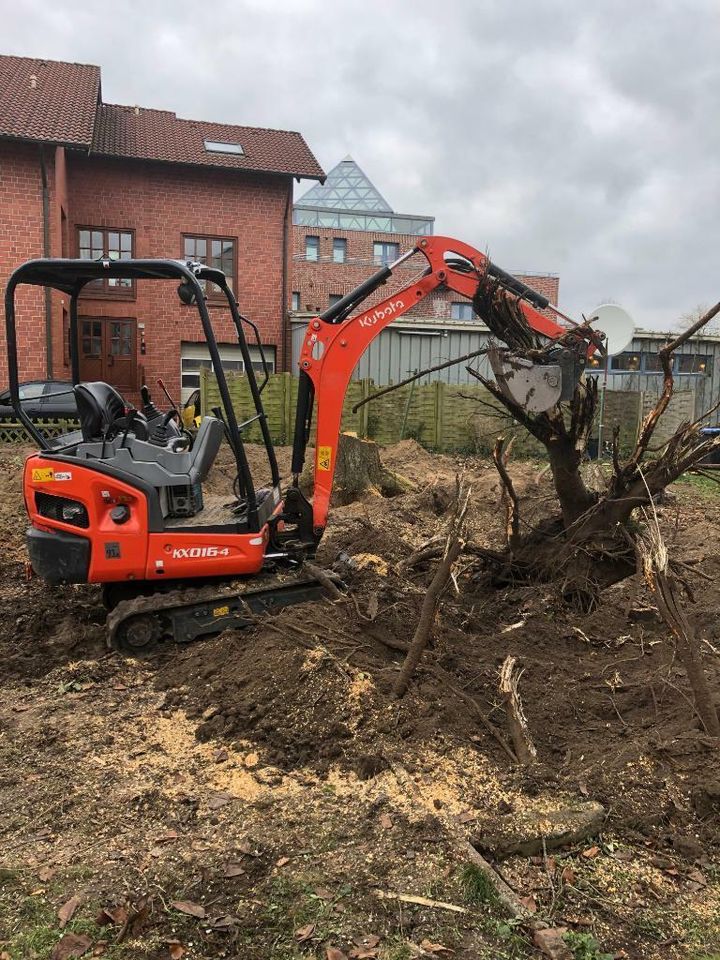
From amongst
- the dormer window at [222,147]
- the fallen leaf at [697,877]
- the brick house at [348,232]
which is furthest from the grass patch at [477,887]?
the brick house at [348,232]

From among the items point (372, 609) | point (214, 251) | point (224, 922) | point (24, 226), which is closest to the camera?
point (224, 922)

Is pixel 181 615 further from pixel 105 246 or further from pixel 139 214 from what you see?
pixel 139 214

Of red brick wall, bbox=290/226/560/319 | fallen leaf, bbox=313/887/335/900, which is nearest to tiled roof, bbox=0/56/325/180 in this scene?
red brick wall, bbox=290/226/560/319

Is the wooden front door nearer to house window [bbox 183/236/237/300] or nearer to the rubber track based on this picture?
house window [bbox 183/236/237/300]

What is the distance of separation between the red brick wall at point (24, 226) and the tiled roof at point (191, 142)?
8.07 feet

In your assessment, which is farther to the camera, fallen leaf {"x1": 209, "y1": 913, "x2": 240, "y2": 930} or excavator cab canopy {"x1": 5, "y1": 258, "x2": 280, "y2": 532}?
excavator cab canopy {"x1": 5, "y1": 258, "x2": 280, "y2": 532}

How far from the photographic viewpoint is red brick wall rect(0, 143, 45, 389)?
1720 centimetres

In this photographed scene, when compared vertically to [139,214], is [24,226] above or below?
below

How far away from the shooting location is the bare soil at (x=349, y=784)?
2613 millimetres

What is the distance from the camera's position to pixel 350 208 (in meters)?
40.8

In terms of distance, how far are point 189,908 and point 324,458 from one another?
3650 mm

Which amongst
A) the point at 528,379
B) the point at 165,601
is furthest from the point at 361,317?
the point at 165,601

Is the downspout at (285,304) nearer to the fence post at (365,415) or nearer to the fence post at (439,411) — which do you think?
the fence post at (365,415)

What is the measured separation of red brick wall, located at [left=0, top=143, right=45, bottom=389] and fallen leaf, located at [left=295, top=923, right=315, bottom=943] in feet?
55.2
